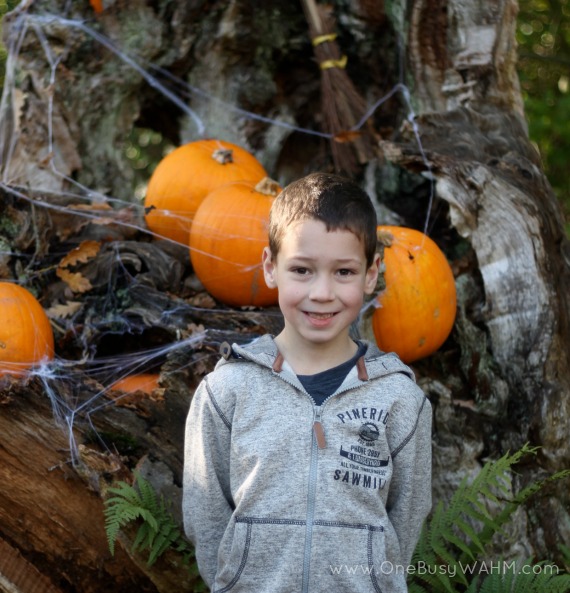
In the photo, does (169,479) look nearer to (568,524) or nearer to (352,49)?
(568,524)

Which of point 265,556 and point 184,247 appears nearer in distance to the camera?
point 265,556

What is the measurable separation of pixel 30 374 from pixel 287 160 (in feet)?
8.71

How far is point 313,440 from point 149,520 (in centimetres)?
79

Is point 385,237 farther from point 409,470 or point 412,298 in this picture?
point 409,470

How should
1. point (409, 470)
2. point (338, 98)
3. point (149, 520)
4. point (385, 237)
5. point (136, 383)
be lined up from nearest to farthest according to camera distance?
point (409, 470) < point (149, 520) < point (136, 383) < point (385, 237) < point (338, 98)

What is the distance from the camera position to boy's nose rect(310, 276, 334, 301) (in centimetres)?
247

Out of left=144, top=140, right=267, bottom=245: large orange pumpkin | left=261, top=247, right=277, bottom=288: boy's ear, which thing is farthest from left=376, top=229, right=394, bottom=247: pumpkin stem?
left=261, top=247, right=277, bottom=288: boy's ear

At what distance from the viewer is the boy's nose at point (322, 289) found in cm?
247

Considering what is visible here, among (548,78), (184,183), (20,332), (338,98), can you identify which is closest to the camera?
(20,332)

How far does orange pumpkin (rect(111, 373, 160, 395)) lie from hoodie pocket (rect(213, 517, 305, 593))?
1121 millimetres

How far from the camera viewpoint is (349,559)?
2455 millimetres

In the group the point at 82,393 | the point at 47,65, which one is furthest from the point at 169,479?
the point at 47,65

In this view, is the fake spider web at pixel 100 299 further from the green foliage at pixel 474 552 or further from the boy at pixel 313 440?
the green foliage at pixel 474 552

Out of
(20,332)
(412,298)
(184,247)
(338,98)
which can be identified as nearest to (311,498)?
(412,298)
